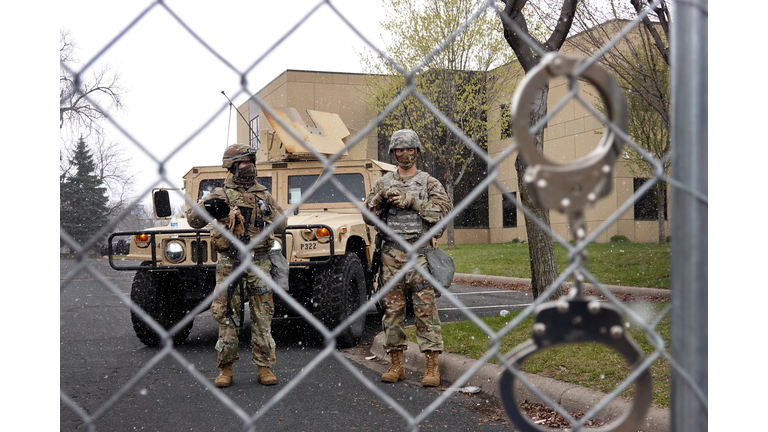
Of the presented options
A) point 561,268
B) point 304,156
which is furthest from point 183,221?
point 561,268

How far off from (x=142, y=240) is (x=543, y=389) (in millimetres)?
3914

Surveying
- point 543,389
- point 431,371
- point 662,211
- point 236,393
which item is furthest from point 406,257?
point 662,211

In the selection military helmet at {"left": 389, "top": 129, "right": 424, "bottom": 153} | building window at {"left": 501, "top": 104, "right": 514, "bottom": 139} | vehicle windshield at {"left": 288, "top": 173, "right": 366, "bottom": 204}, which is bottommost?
vehicle windshield at {"left": 288, "top": 173, "right": 366, "bottom": 204}

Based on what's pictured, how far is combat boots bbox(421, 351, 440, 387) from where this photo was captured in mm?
4125

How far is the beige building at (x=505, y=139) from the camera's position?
55.5ft

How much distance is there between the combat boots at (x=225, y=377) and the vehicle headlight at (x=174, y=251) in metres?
1.57

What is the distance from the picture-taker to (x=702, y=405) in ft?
3.25

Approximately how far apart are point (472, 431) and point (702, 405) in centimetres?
230

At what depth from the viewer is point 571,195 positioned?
0.91 meters

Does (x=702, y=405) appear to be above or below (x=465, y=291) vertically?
above

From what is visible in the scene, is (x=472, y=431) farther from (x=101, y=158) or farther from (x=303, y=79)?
(x=303, y=79)

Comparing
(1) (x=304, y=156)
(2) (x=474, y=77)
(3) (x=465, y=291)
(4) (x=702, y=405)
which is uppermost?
(2) (x=474, y=77)

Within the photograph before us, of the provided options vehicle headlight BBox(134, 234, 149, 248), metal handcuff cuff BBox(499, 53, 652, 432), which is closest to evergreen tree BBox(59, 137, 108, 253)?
vehicle headlight BBox(134, 234, 149, 248)

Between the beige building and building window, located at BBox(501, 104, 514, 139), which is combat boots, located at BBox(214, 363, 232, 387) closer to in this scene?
the beige building
